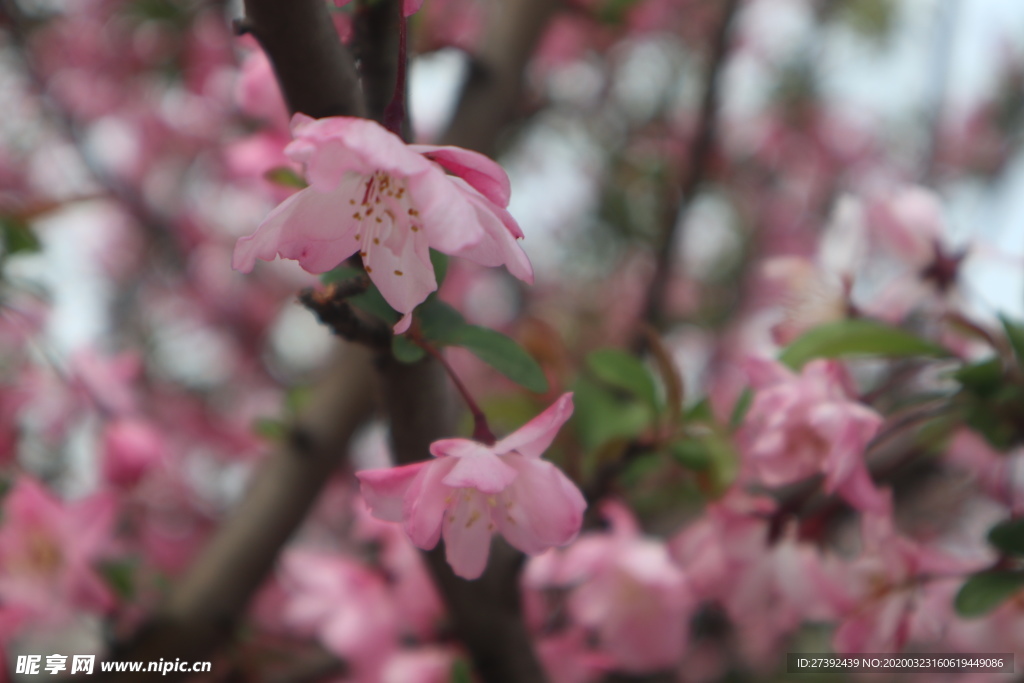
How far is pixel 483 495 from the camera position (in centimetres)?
45

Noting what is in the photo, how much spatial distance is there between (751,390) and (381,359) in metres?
0.39

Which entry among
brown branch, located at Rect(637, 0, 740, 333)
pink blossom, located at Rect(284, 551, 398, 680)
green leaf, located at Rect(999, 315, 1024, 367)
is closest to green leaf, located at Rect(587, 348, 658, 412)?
green leaf, located at Rect(999, 315, 1024, 367)

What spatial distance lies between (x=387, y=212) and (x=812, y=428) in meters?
0.37

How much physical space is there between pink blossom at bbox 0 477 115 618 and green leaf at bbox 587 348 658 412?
0.61 meters

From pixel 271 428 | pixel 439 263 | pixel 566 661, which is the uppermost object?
pixel 439 263

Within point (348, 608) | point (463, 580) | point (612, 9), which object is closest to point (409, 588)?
point (348, 608)

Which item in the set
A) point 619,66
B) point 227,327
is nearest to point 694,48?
point 619,66

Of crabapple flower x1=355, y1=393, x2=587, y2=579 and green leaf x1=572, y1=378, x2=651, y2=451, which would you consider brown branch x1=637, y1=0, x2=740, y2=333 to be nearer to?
green leaf x1=572, y1=378, x2=651, y2=451

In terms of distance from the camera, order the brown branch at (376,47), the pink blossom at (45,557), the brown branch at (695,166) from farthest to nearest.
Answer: the brown branch at (695,166), the pink blossom at (45,557), the brown branch at (376,47)

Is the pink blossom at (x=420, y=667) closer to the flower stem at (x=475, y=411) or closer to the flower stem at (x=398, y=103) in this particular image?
the flower stem at (x=475, y=411)

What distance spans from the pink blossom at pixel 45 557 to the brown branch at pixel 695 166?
88 cm

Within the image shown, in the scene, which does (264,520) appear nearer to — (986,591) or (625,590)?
(625,590)

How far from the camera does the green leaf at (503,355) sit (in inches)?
18.2

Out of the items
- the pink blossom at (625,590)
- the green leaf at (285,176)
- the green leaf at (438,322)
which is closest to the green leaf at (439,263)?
the green leaf at (438,322)
